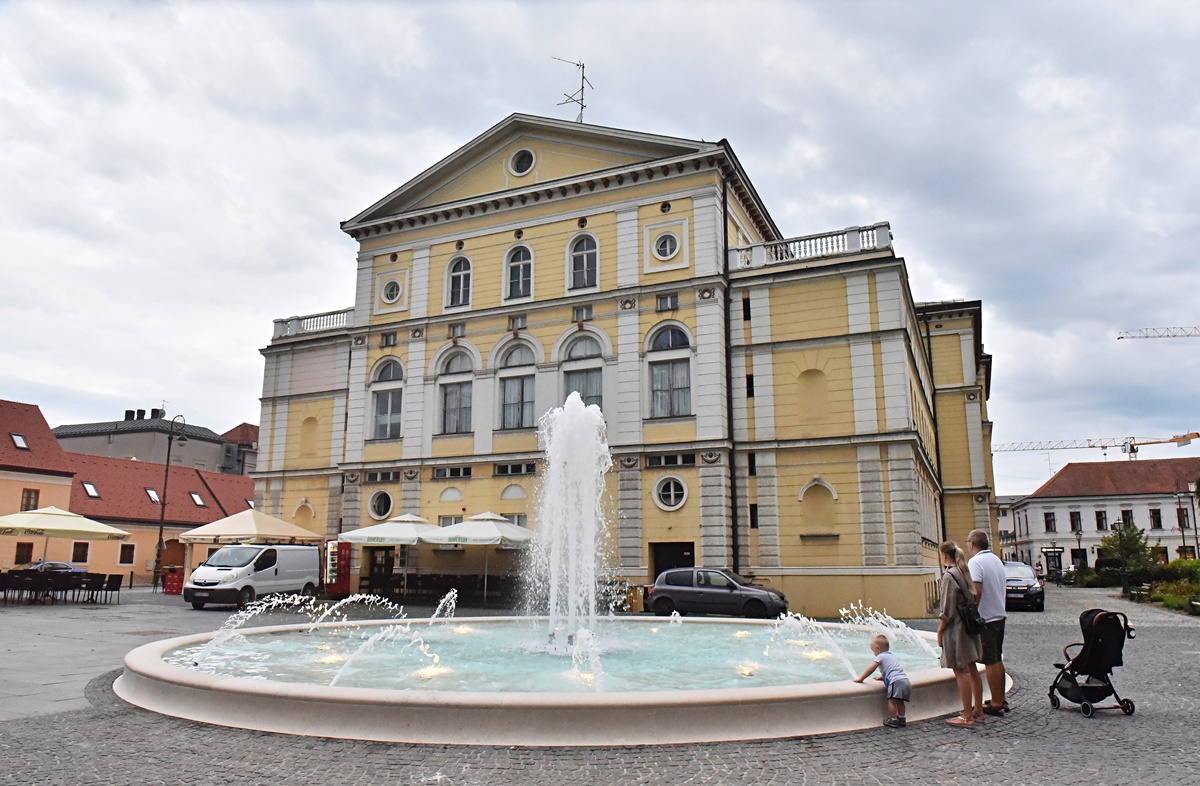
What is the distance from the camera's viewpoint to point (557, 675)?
1002 centimetres

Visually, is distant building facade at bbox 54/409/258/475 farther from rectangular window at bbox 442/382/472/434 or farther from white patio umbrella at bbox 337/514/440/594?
white patio umbrella at bbox 337/514/440/594

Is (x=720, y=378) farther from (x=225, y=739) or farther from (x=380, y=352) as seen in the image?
(x=225, y=739)

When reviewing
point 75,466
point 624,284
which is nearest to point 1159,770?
point 624,284

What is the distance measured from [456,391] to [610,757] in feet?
86.4

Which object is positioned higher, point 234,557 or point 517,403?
point 517,403

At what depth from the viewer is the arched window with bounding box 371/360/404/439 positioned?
109 ft

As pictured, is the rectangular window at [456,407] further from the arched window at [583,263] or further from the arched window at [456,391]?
the arched window at [583,263]

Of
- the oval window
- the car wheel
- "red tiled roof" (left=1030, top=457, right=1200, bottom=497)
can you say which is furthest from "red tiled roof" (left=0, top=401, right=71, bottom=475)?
"red tiled roof" (left=1030, top=457, right=1200, bottom=497)

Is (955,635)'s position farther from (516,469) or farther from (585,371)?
(516,469)

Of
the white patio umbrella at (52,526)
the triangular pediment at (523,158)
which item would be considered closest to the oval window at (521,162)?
the triangular pediment at (523,158)

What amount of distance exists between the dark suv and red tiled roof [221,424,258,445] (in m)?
66.2

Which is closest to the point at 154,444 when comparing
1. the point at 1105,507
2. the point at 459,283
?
the point at 459,283

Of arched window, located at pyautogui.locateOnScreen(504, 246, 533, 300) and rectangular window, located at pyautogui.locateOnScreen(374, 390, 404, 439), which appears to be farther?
rectangular window, located at pyautogui.locateOnScreen(374, 390, 404, 439)

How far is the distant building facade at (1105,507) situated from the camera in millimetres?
76812
